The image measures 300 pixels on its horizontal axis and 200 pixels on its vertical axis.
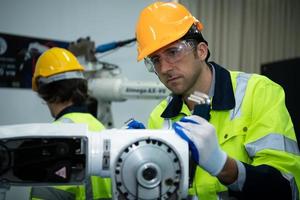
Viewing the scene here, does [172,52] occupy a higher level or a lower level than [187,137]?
higher

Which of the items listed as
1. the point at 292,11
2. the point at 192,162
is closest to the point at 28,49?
the point at 192,162

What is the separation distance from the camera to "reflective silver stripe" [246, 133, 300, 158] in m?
0.97

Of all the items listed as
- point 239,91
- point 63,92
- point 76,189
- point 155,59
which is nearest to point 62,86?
point 63,92

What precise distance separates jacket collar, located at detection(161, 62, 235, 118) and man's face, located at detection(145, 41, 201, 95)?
0.08 m

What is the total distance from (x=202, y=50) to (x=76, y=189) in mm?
701

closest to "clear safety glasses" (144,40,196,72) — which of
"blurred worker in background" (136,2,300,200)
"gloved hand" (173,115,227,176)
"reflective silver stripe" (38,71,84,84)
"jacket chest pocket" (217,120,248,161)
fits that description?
"blurred worker in background" (136,2,300,200)

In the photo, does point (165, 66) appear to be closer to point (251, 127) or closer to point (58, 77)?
point (251, 127)

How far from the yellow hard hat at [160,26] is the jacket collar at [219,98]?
0.21 meters

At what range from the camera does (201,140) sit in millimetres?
750

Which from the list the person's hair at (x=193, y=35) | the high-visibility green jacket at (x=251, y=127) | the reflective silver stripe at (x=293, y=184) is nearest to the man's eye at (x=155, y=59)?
the person's hair at (x=193, y=35)

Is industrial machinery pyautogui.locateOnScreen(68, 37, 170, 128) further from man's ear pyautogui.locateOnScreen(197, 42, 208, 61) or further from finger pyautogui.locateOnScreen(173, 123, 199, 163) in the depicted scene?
finger pyautogui.locateOnScreen(173, 123, 199, 163)

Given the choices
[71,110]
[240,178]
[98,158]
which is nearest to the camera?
[98,158]

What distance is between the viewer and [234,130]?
42.8 inches

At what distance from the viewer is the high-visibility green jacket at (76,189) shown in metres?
1.28
